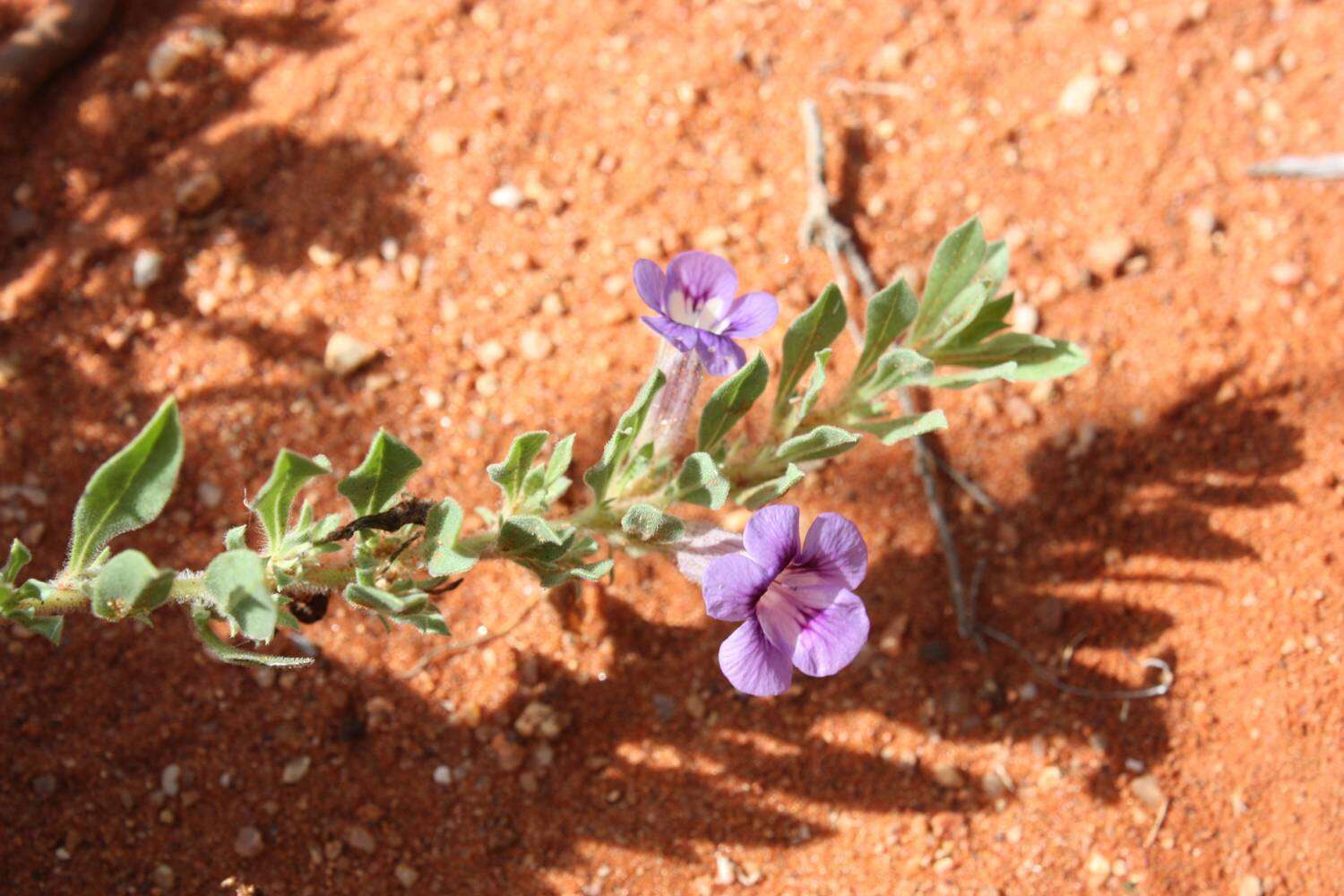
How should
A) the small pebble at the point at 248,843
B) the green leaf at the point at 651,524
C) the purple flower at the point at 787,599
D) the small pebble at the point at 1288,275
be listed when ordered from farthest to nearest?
1. the small pebble at the point at 1288,275
2. the small pebble at the point at 248,843
3. the green leaf at the point at 651,524
4. the purple flower at the point at 787,599

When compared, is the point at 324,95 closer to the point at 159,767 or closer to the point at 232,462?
the point at 232,462

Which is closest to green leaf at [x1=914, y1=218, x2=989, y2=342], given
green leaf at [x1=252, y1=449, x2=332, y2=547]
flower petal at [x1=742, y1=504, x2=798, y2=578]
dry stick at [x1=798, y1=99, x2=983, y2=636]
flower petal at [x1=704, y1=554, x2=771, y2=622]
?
dry stick at [x1=798, y1=99, x2=983, y2=636]

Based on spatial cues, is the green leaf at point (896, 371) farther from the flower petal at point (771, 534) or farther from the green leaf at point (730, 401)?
the flower petal at point (771, 534)

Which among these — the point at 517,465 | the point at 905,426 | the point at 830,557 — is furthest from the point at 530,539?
the point at 905,426

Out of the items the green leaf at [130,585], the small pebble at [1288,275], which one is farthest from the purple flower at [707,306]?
the small pebble at [1288,275]

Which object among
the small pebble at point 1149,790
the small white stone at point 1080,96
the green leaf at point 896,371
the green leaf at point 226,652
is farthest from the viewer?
the small white stone at point 1080,96

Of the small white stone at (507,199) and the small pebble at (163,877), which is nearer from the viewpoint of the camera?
the small pebble at (163,877)

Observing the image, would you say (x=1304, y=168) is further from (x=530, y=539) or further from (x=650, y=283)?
(x=530, y=539)

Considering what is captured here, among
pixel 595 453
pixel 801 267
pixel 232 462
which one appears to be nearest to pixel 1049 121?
pixel 801 267
